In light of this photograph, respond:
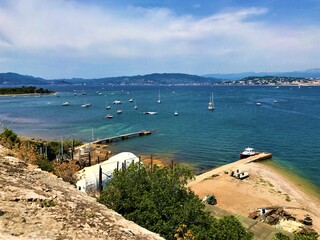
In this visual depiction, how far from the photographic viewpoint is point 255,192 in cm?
3656

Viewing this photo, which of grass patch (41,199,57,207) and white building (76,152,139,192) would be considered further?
white building (76,152,139,192)

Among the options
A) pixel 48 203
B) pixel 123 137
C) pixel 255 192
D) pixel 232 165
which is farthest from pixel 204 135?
pixel 48 203

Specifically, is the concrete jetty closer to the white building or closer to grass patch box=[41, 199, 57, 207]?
the white building

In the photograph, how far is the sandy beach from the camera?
31711 millimetres

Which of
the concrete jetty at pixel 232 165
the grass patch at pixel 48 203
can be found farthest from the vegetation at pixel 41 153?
the concrete jetty at pixel 232 165

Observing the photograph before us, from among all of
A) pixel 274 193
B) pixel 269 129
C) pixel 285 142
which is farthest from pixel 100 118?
pixel 274 193

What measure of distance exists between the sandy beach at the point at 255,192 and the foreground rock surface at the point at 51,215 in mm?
20902

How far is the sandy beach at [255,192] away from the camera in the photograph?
104ft

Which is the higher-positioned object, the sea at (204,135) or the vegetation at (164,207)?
the vegetation at (164,207)

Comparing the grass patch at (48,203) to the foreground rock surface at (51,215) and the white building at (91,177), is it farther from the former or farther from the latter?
the white building at (91,177)

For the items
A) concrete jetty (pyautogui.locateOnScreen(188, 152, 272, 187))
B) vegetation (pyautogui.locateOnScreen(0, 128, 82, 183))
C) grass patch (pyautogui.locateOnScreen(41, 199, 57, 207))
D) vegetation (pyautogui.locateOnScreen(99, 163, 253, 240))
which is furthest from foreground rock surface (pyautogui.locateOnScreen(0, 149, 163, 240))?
concrete jetty (pyautogui.locateOnScreen(188, 152, 272, 187))

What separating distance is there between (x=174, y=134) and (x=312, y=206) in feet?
137

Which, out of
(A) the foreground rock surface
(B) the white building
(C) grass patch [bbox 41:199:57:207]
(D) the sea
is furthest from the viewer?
(D) the sea

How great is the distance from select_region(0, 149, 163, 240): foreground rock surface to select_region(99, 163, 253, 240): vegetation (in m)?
3.91
